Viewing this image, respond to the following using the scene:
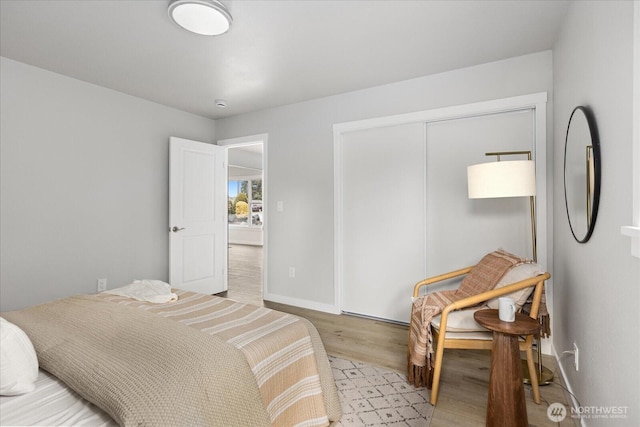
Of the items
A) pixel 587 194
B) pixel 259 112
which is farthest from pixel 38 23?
pixel 587 194

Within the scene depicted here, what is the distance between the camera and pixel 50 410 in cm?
101

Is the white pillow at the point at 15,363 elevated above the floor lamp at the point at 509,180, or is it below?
below

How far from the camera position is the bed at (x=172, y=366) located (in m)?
1.02

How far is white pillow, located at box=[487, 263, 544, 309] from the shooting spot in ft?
6.50

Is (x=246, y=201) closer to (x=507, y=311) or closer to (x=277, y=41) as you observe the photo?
(x=277, y=41)

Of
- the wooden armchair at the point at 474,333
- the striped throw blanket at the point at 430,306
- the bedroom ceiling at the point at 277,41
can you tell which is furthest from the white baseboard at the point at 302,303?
the bedroom ceiling at the point at 277,41

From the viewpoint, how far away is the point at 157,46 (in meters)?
2.54

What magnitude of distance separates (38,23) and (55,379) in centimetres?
241

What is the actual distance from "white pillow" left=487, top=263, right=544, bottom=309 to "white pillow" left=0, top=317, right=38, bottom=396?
2374mm

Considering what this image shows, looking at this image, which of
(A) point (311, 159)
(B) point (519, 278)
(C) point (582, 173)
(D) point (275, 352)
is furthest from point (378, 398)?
(A) point (311, 159)

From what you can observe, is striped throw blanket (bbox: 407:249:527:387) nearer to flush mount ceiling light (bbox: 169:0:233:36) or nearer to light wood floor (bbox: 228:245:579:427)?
light wood floor (bbox: 228:245:579:427)

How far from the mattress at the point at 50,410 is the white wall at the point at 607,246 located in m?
1.74

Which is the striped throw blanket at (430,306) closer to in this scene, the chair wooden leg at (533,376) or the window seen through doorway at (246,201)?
the chair wooden leg at (533,376)

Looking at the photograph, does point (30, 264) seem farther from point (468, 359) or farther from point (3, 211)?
point (468, 359)
